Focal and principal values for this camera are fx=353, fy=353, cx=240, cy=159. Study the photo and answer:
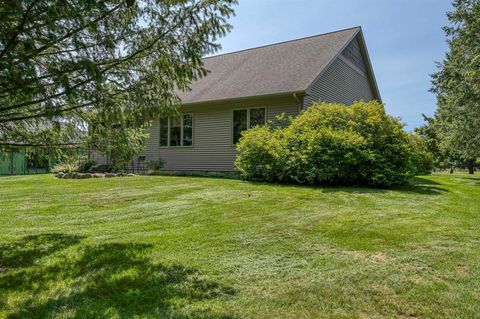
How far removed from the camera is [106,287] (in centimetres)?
316

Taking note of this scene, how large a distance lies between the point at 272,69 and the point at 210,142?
12.8 feet

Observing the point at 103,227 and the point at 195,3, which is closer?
the point at 195,3

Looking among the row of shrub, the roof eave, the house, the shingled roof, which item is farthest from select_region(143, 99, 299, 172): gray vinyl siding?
the row of shrub

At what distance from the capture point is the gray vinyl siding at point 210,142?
13867 millimetres

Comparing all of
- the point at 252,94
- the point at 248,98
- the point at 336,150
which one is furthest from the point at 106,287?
the point at 248,98

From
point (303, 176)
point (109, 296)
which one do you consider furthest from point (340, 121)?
point (109, 296)

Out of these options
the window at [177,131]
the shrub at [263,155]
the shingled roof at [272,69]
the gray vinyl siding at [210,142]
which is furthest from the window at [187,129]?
the shrub at [263,155]

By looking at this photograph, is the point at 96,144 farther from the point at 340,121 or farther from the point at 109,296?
the point at 340,121

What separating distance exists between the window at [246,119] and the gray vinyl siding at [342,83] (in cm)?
177

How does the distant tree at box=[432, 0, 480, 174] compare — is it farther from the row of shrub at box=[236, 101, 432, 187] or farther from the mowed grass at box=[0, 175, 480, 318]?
the mowed grass at box=[0, 175, 480, 318]

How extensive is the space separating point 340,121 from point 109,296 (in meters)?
8.59

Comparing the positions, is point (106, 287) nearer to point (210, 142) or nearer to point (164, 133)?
point (210, 142)

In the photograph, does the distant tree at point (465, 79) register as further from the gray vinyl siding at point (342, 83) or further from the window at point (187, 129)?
the window at point (187, 129)

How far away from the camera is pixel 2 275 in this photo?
362 cm
